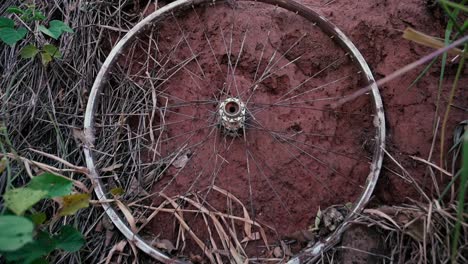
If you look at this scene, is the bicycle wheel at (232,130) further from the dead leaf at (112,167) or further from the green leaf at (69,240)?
the green leaf at (69,240)

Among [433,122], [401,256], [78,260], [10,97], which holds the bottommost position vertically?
[78,260]

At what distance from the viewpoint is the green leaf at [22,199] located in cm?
128

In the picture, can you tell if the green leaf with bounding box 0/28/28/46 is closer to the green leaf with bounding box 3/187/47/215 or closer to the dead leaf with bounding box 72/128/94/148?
the dead leaf with bounding box 72/128/94/148

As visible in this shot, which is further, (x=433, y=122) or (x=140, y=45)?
(x=140, y=45)

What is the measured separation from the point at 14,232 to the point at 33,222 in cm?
24

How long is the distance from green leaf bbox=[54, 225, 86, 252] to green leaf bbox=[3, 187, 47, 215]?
0.22m

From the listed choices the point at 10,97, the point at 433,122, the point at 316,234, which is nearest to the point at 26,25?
the point at 10,97

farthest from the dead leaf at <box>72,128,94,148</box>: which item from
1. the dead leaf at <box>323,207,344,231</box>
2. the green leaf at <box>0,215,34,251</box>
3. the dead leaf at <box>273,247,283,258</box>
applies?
the dead leaf at <box>323,207,344,231</box>

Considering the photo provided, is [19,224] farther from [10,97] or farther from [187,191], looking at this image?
[10,97]

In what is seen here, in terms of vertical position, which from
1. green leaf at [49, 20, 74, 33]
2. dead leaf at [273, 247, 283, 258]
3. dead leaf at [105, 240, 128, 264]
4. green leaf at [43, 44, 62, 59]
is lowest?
dead leaf at [105, 240, 128, 264]

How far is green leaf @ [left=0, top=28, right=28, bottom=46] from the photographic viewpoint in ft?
5.78

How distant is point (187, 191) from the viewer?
1838 mm

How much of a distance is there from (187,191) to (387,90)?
2.88 ft

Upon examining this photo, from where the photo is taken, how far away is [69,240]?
149cm
